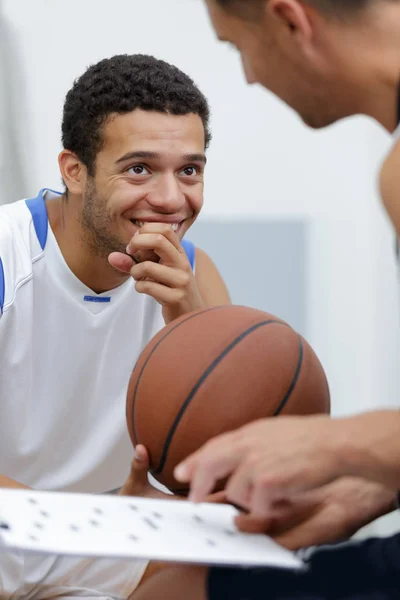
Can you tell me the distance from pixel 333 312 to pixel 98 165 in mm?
1521

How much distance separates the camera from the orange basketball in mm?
1223

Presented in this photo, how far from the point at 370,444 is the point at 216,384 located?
0.36 m

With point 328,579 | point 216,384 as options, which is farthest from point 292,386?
point 328,579

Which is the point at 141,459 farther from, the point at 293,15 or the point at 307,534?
the point at 293,15

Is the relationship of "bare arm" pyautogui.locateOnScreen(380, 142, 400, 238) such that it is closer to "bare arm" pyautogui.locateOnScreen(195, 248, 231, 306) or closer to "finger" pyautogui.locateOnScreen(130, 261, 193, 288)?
"finger" pyautogui.locateOnScreen(130, 261, 193, 288)

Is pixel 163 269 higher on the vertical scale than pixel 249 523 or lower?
higher

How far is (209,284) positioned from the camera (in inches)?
77.2

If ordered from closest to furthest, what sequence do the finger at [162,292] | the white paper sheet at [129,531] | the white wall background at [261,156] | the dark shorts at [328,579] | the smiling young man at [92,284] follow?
the white paper sheet at [129,531] → the dark shorts at [328,579] → the finger at [162,292] → the smiling young man at [92,284] → the white wall background at [261,156]

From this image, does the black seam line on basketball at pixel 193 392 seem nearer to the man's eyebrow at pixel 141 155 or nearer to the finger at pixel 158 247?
the finger at pixel 158 247

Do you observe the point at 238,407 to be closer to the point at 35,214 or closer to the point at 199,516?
the point at 199,516

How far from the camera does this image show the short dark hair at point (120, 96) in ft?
5.76

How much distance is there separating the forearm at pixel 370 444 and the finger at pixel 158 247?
0.79m

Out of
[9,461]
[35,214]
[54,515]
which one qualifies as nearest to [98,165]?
[35,214]

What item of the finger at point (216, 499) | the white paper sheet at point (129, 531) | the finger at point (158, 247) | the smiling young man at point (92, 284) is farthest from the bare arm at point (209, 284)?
the white paper sheet at point (129, 531)
